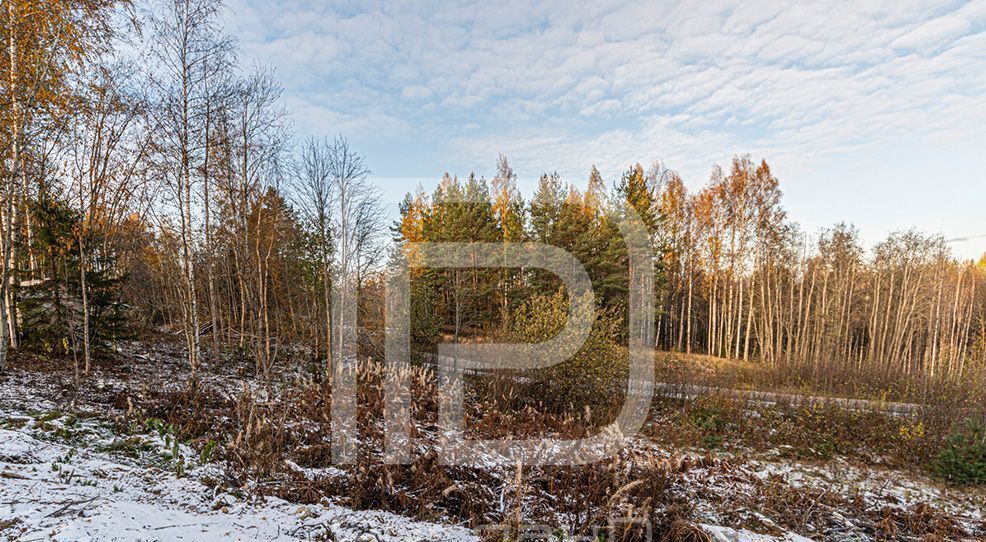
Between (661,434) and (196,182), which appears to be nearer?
(661,434)

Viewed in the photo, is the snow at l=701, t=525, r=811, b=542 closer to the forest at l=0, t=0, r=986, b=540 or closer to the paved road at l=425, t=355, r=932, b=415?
the forest at l=0, t=0, r=986, b=540

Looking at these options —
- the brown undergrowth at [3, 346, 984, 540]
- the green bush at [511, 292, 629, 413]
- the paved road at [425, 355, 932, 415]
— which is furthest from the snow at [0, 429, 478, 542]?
the paved road at [425, 355, 932, 415]

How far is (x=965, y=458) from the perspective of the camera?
6770 mm

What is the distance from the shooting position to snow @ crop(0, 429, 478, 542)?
2.83 meters

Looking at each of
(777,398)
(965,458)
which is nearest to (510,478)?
(965,458)

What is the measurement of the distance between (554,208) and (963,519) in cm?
1733

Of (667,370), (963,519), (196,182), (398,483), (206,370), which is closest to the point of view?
(398,483)

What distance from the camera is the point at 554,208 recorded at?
2108 centimetres

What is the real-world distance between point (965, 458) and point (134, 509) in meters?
11.2

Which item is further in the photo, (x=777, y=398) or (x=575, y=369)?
(x=777, y=398)

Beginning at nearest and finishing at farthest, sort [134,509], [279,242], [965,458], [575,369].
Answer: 1. [134,509]
2. [965,458]
3. [575,369]
4. [279,242]

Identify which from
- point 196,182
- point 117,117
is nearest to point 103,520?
point 117,117

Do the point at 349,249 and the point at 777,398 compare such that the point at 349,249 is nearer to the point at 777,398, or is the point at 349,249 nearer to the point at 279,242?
the point at 279,242

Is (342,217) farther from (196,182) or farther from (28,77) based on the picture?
(28,77)
